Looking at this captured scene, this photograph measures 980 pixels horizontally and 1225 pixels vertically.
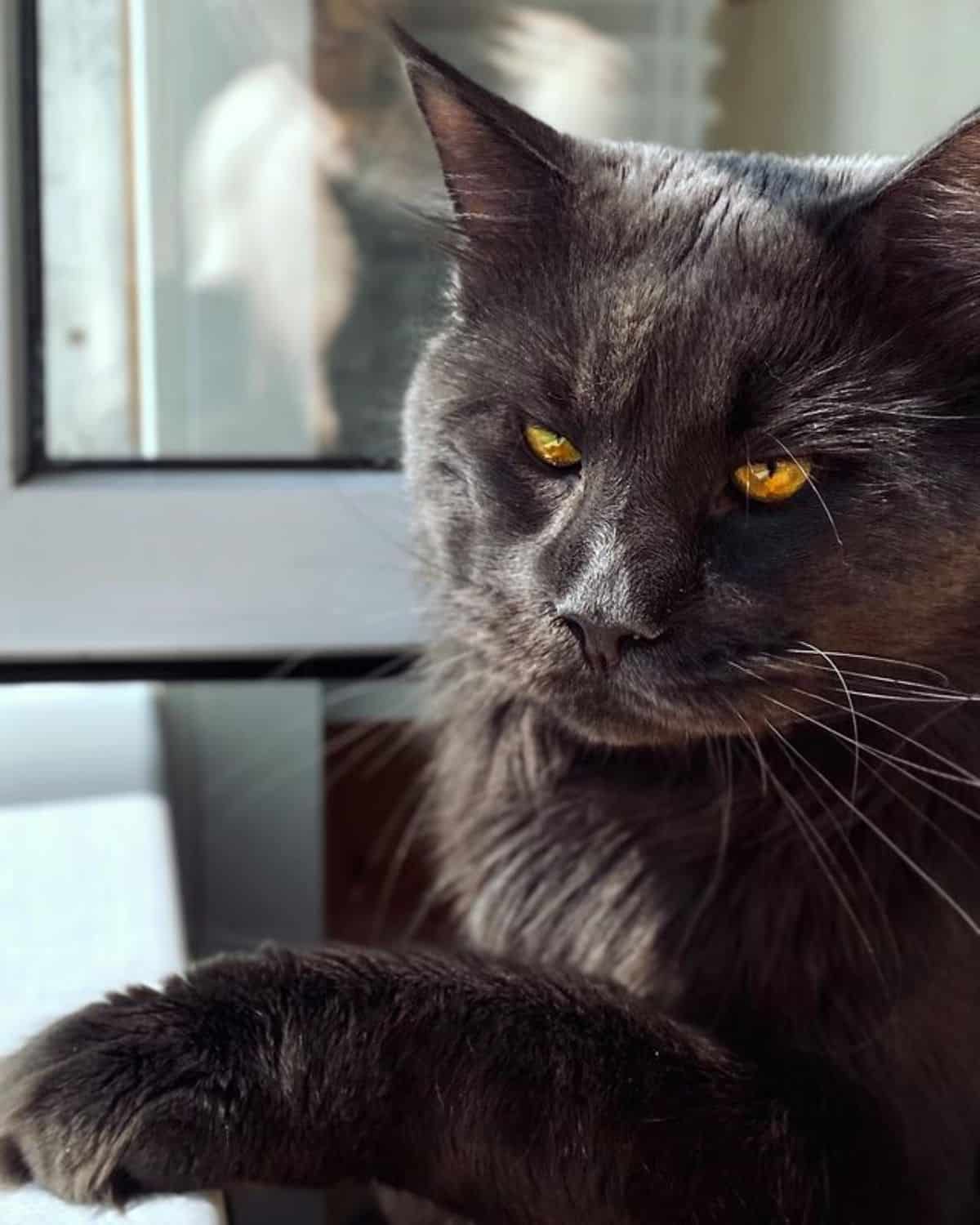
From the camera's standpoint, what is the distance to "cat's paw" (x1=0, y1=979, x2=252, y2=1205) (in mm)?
712

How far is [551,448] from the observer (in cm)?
90

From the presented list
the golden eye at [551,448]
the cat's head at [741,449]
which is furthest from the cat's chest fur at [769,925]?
the golden eye at [551,448]

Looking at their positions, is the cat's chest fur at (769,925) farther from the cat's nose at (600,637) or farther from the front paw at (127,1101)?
the front paw at (127,1101)

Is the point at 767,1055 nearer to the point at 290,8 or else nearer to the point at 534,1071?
the point at 534,1071

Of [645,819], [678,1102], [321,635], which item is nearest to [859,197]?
[645,819]

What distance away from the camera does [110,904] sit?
3.17 feet

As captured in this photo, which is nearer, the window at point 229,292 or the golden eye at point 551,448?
the golden eye at point 551,448

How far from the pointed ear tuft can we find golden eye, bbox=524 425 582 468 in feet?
0.48

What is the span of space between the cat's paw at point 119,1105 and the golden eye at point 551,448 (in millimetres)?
388

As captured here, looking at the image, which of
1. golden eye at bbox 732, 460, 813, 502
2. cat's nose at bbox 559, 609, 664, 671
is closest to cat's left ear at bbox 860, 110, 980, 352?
golden eye at bbox 732, 460, 813, 502

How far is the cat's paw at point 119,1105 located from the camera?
71 centimetres

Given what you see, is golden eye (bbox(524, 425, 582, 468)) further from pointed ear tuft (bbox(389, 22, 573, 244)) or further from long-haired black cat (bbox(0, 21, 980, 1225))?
pointed ear tuft (bbox(389, 22, 573, 244))

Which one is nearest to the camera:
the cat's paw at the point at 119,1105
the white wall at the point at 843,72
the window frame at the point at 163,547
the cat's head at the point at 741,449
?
the cat's paw at the point at 119,1105

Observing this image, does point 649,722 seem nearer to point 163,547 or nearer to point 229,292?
point 163,547
